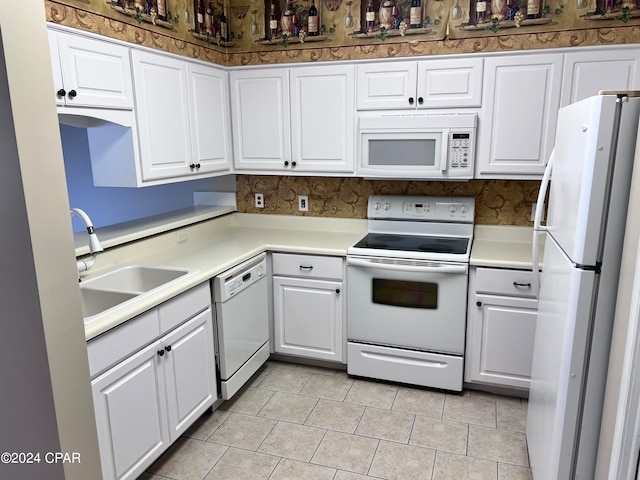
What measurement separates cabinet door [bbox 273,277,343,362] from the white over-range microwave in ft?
2.65

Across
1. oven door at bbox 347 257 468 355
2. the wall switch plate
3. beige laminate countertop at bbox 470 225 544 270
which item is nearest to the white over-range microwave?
beige laminate countertop at bbox 470 225 544 270

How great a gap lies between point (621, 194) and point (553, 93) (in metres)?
1.50

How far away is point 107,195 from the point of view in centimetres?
348

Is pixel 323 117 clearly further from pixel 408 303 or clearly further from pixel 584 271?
pixel 584 271

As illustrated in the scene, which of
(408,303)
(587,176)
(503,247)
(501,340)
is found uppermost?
(587,176)

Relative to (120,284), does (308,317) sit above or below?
below

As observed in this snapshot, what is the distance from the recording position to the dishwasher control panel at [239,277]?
2518mm

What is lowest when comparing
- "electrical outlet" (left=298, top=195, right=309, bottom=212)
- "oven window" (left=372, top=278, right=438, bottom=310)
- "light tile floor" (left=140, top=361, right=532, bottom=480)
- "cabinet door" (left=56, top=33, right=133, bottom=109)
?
"light tile floor" (left=140, top=361, right=532, bottom=480)

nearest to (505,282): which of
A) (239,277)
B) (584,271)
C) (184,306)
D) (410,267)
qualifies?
(410,267)

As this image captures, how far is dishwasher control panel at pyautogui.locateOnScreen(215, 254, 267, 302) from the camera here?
8.26ft

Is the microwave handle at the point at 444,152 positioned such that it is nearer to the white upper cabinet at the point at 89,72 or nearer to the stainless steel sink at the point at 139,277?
the stainless steel sink at the point at 139,277

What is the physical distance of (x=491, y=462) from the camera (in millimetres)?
2268

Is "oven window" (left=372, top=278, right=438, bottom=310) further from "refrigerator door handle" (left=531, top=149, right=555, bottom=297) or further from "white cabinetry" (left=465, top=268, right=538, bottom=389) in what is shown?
"refrigerator door handle" (left=531, top=149, right=555, bottom=297)

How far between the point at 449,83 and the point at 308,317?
1677 mm
